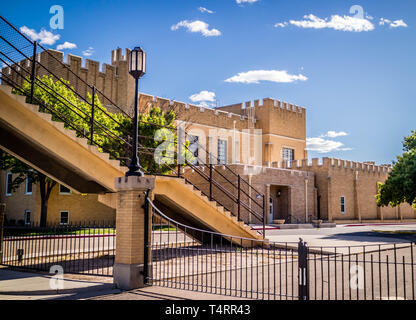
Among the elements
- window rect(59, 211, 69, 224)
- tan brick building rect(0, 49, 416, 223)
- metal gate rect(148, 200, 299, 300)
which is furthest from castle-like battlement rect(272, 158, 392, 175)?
metal gate rect(148, 200, 299, 300)

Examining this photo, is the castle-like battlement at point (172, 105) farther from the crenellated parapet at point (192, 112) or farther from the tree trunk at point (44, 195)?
the tree trunk at point (44, 195)

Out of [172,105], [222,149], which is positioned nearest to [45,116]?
[172,105]

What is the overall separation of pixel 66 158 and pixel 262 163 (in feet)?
123

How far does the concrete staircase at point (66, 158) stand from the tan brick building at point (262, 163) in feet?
52.9

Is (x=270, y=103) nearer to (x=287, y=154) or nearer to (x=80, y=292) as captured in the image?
(x=287, y=154)

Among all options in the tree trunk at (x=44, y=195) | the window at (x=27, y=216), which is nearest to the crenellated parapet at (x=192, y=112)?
the tree trunk at (x=44, y=195)

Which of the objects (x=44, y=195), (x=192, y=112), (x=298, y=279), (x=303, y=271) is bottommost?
(x=298, y=279)

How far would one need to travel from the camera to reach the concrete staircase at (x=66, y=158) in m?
10.5

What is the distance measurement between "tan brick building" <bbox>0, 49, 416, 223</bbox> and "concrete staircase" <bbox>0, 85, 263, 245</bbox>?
1612cm

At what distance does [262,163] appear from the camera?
47250 mm

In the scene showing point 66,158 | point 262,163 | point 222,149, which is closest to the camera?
point 66,158
